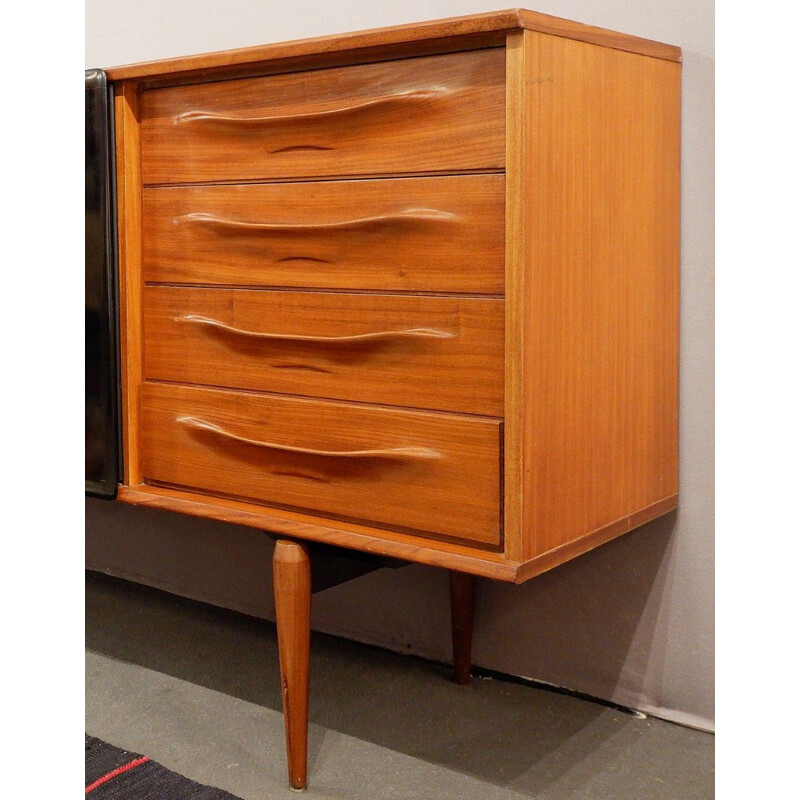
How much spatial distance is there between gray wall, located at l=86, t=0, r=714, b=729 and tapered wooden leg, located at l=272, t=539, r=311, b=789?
1.51ft

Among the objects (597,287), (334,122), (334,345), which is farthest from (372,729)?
(334,122)

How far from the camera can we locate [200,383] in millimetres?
1413

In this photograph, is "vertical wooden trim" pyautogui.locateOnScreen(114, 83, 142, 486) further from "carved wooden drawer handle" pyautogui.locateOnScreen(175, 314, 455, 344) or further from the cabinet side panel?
the cabinet side panel

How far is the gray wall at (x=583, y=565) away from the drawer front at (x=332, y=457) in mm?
458

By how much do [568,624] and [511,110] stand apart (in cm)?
90

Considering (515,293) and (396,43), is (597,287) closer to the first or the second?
(515,293)

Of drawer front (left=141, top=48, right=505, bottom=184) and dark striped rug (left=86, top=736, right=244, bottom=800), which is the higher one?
drawer front (left=141, top=48, right=505, bottom=184)

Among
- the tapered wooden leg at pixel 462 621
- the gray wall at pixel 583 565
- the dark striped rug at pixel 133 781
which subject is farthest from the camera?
the tapered wooden leg at pixel 462 621

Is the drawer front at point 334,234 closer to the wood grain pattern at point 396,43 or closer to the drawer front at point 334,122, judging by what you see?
the drawer front at point 334,122

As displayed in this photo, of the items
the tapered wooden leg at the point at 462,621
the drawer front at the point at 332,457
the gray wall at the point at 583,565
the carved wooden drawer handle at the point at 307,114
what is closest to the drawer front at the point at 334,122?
the carved wooden drawer handle at the point at 307,114

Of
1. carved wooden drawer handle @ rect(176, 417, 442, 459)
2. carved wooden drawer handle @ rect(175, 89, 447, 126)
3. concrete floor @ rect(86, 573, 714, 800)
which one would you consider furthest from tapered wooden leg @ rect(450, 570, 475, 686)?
carved wooden drawer handle @ rect(175, 89, 447, 126)

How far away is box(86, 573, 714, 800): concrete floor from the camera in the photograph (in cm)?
135

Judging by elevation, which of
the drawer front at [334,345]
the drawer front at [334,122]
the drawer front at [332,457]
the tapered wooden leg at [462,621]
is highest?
the drawer front at [334,122]

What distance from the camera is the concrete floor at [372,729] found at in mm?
1351
